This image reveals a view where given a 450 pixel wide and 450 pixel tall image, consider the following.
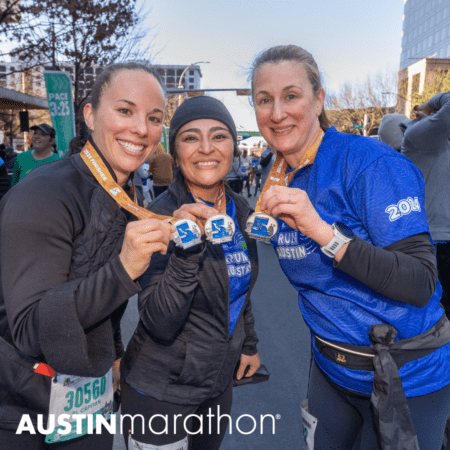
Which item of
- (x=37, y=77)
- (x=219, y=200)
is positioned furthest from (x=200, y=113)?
(x=37, y=77)

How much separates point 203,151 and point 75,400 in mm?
1276

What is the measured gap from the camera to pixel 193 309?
6.01 ft

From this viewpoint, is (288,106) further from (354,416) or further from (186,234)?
(354,416)

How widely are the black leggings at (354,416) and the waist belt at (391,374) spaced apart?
0.33 feet

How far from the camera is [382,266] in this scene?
1.32 meters

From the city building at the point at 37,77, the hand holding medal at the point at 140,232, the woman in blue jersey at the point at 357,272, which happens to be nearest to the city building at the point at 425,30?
the city building at the point at 37,77

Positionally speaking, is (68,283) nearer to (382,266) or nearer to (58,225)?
(58,225)

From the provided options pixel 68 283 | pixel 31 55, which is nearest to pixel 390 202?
pixel 68 283

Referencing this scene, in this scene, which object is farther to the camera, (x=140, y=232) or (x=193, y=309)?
(x=193, y=309)

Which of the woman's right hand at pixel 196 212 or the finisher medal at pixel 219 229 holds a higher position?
the woman's right hand at pixel 196 212

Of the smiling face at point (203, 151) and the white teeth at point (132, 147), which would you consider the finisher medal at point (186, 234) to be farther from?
the smiling face at point (203, 151)

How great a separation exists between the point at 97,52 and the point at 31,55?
7.94 ft

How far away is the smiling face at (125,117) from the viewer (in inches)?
65.2

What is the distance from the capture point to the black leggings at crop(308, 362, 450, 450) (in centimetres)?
157
